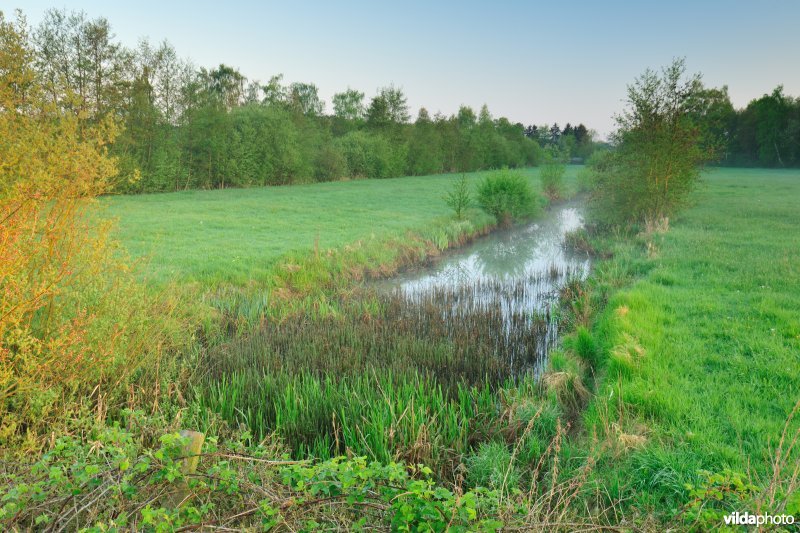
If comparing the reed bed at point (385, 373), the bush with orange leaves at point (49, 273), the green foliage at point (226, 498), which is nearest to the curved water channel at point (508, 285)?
the reed bed at point (385, 373)

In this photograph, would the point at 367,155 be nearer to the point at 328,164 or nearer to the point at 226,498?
the point at 328,164

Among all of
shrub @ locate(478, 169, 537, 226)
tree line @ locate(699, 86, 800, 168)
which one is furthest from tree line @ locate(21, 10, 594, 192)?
tree line @ locate(699, 86, 800, 168)

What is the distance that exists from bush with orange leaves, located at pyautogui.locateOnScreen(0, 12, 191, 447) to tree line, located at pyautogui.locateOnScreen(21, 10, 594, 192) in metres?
0.41

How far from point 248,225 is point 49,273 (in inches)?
602

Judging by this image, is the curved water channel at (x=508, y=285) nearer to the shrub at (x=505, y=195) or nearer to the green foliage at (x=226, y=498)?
the shrub at (x=505, y=195)

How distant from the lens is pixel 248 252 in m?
14.1

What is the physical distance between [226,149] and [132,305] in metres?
34.8

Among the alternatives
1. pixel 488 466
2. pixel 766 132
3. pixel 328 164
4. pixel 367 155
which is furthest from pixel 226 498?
pixel 766 132

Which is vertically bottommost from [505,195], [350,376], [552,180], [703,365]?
[350,376]

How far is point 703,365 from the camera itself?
6.15m

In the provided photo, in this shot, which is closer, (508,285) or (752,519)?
(752,519)

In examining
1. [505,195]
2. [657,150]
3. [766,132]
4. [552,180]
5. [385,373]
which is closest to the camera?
[385,373]

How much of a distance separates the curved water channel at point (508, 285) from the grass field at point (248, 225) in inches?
123

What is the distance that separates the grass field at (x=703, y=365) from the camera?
4168mm
